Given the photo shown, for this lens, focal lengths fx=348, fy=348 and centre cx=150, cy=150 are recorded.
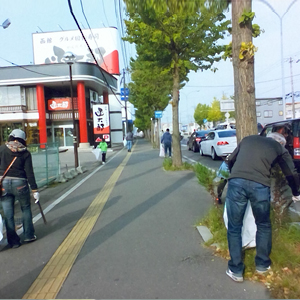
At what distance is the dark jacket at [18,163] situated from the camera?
5180 millimetres

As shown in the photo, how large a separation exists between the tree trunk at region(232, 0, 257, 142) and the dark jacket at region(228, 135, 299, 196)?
1.11 m

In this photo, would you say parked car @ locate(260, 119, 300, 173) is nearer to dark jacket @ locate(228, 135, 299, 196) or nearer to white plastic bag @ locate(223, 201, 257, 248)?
dark jacket @ locate(228, 135, 299, 196)

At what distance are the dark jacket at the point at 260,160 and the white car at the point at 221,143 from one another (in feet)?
40.9

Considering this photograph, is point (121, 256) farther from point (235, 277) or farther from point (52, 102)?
point (52, 102)

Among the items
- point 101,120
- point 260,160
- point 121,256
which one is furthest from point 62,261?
point 101,120

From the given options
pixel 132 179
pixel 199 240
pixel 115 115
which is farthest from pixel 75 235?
pixel 115 115

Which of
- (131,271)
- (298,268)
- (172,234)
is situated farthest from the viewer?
(172,234)

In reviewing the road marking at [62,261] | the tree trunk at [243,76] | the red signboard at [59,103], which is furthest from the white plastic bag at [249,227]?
the red signboard at [59,103]

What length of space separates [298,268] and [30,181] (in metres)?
3.80

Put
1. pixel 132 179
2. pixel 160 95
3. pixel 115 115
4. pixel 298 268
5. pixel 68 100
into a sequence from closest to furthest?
1. pixel 298 268
2. pixel 132 179
3. pixel 160 95
4. pixel 68 100
5. pixel 115 115

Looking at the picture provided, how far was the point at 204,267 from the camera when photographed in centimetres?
421

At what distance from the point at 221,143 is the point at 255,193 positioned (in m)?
13.1

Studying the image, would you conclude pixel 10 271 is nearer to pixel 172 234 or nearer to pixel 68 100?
pixel 172 234

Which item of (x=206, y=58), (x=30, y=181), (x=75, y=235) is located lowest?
(x=75, y=235)
